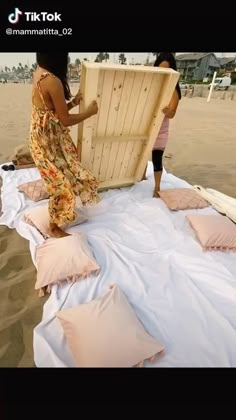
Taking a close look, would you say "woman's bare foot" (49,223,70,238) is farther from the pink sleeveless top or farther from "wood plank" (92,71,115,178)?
the pink sleeveless top

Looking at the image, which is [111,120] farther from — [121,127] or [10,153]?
[10,153]

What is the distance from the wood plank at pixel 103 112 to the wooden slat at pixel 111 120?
21mm

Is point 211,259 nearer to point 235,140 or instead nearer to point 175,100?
point 175,100

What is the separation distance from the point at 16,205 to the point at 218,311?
4.18 ft

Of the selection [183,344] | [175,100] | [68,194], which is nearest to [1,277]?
[68,194]

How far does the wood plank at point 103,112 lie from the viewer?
1.36m

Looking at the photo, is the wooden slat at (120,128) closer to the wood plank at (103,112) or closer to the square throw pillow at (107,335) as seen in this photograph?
the wood plank at (103,112)

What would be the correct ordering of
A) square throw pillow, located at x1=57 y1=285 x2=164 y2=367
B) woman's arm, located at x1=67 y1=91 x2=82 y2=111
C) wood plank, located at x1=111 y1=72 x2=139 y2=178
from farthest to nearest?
wood plank, located at x1=111 y1=72 x2=139 y2=178 < woman's arm, located at x1=67 y1=91 x2=82 y2=111 < square throw pillow, located at x1=57 y1=285 x2=164 y2=367

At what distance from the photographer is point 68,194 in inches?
51.3

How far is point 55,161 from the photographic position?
1249 mm

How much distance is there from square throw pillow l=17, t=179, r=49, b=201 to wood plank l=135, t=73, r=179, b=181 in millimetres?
680

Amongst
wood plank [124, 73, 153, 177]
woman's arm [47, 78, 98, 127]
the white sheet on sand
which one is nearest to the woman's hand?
woman's arm [47, 78, 98, 127]

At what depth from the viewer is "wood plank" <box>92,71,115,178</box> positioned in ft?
4.47
